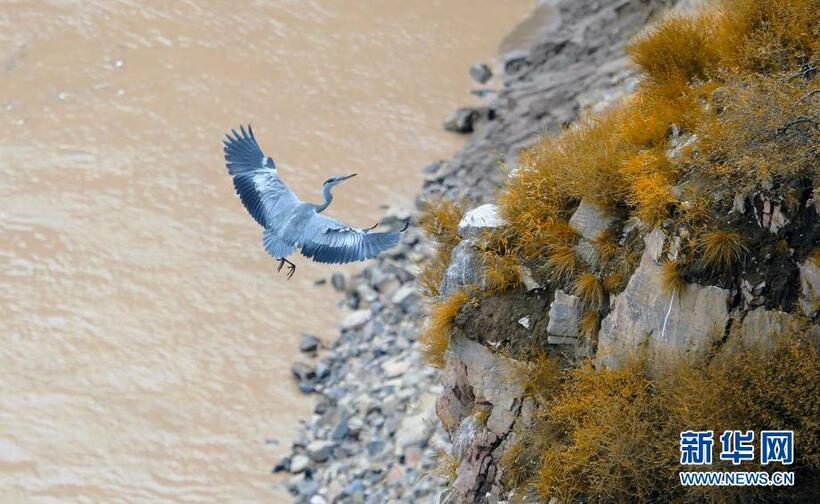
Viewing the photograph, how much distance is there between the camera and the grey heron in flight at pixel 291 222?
8734 mm

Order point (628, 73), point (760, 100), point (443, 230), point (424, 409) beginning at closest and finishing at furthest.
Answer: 1. point (760, 100)
2. point (443, 230)
3. point (424, 409)
4. point (628, 73)

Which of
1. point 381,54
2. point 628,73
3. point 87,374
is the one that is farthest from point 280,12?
point 87,374

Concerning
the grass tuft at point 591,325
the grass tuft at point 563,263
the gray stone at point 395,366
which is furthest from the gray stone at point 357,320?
the grass tuft at point 591,325

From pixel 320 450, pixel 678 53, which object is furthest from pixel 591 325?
pixel 320 450

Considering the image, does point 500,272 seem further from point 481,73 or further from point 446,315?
point 481,73

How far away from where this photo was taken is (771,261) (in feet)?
24.3

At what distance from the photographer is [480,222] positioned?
29.4 feet

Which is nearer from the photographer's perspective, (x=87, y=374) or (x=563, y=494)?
(x=563, y=494)

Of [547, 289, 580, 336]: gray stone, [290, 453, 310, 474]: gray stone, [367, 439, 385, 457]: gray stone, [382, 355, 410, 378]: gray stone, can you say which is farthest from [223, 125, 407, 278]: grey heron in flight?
[382, 355, 410, 378]: gray stone

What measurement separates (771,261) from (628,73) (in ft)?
30.8

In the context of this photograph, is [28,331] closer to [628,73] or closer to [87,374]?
[87,374]

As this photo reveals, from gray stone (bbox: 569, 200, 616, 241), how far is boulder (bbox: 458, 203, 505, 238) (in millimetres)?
669

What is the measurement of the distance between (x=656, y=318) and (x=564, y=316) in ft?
2.65

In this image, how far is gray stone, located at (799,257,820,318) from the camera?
7.21 m
